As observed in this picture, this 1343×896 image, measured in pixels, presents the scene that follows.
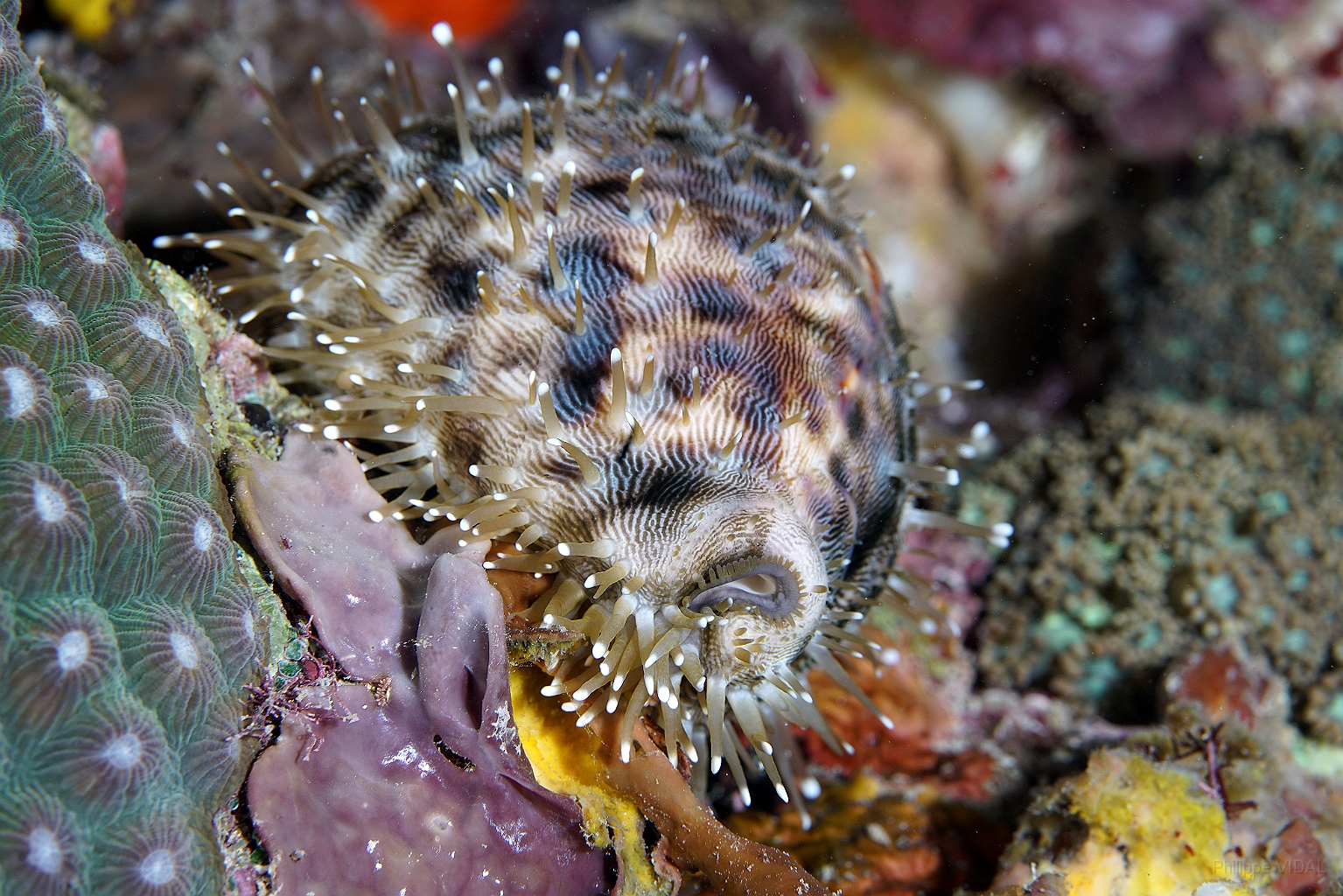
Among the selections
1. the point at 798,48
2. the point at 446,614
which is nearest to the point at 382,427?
the point at 446,614

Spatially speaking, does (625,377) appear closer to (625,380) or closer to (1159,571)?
(625,380)

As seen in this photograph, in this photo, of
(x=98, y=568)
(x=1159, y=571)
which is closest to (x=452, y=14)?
(x=98, y=568)

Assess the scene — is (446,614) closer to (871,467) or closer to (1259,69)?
(871,467)

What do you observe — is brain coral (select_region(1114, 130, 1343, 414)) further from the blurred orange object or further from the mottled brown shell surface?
the blurred orange object

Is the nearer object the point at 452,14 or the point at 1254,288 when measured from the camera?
the point at 1254,288

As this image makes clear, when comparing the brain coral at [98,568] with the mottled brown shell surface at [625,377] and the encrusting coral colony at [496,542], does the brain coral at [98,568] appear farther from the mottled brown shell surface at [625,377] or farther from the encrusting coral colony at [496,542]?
the mottled brown shell surface at [625,377]

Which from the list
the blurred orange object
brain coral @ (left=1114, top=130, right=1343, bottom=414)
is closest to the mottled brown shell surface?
the blurred orange object
